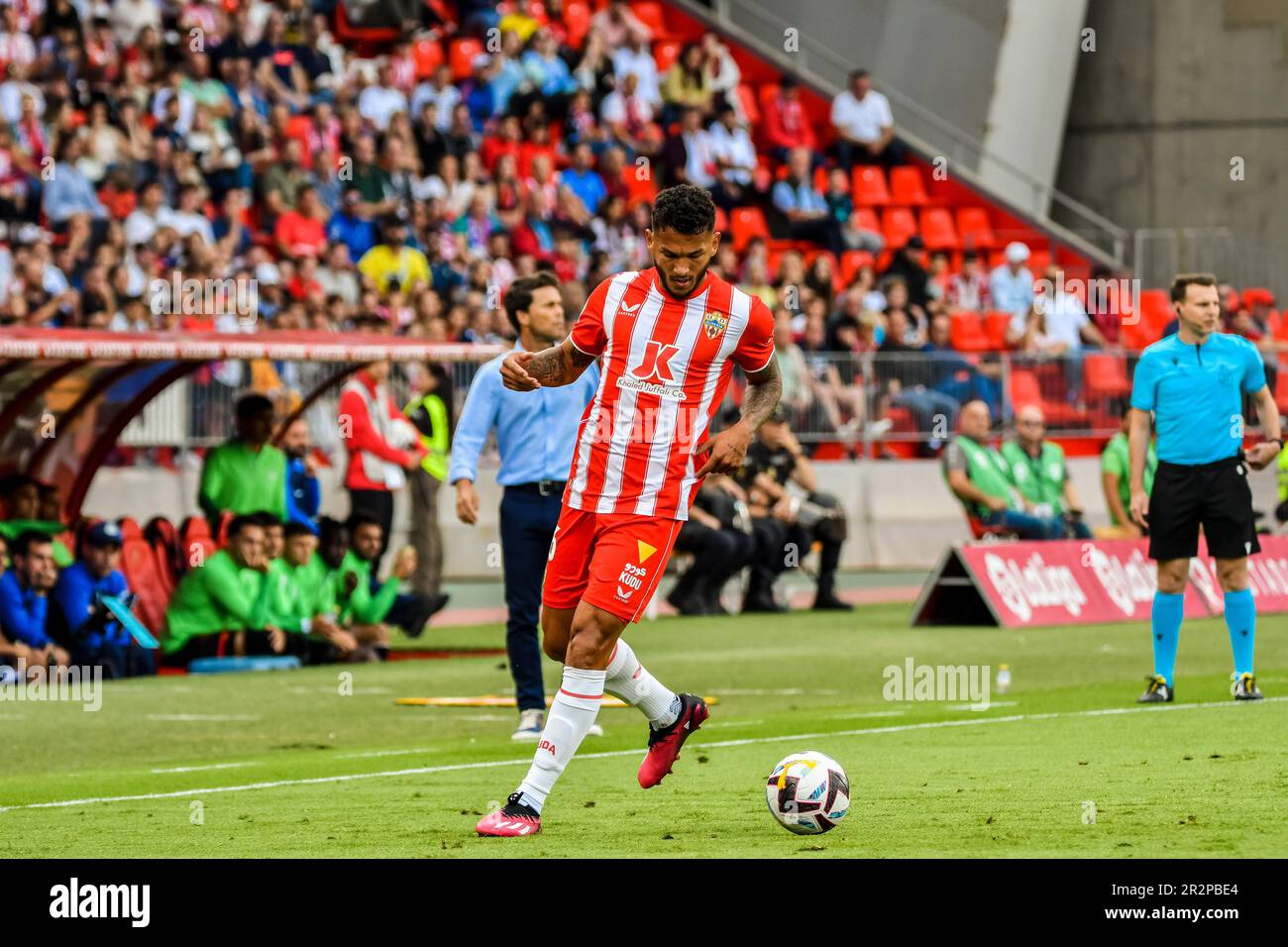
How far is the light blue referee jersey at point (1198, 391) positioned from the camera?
45.6ft

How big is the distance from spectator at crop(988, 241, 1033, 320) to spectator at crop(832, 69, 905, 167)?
113 inches

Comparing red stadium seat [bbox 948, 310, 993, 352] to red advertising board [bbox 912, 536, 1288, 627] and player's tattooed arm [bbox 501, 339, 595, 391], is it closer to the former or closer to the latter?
red advertising board [bbox 912, 536, 1288, 627]

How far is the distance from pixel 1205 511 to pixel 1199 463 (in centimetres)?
28

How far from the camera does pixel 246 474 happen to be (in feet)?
62.4

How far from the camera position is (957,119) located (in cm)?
3631

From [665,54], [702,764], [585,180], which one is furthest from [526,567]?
[665,54]

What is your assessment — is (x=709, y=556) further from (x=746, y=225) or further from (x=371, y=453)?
(x=746, y=225)

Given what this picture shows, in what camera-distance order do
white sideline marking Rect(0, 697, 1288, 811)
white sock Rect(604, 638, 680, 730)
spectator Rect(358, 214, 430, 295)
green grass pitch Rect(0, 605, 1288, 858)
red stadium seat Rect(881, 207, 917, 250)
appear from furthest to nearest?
red stadium seat Rect(881, 207, 917, 250), spectator Rect(358, 214, 430, 295), white sideline marking Rect(0, 697, 1288, 811), white sock Rect(604, 638, 680, 730), green grass pitch Rect(0, 605, 1288, 858)

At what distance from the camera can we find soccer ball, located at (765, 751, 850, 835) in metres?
8.67

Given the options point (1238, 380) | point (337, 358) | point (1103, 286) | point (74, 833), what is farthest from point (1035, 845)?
point (1103, 286)

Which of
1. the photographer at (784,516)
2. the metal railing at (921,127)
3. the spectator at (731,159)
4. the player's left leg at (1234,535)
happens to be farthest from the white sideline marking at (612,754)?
the metal railing at (921,127)
